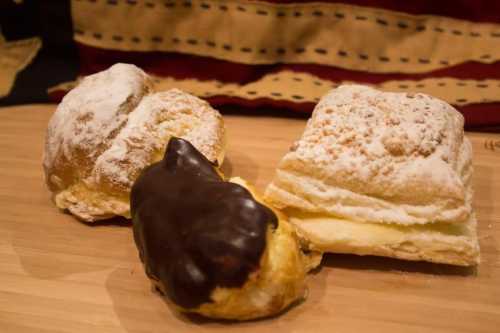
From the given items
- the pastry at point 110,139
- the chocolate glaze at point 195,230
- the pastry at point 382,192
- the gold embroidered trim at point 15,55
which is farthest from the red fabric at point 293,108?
the chocolate glaze at point 195,230

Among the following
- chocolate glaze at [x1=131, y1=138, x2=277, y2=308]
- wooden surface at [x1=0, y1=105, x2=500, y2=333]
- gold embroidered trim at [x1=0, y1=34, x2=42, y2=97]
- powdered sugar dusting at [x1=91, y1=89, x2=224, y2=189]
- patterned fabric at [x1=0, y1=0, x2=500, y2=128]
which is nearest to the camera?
chocolate glaze at [x1=131, y1=138, x2=277, y2=308]

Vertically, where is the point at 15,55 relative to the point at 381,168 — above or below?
below


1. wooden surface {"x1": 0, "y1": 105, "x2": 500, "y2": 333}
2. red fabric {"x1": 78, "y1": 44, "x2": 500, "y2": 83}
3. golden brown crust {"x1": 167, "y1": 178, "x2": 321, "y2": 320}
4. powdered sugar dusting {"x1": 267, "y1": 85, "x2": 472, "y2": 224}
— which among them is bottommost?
wooden surface {"x1": 0, "y1": 105, "x2": 500, "y2": 333}

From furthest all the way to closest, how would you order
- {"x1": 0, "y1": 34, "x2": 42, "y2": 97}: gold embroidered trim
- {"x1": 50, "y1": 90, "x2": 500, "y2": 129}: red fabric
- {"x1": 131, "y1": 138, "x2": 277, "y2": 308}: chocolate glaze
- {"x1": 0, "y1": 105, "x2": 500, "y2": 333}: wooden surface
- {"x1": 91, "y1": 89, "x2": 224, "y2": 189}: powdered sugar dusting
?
1. {"x1": 0, "y1": 34, "x2": 42, "y2": 97}: gold embroidered trim
2. {"x1": 50, "y1": 90, "x2": 500, "y2": 129}: red fabric
3. {"x1": 91, "y1": 89, "x2": 224, "y2": 189}: powdered sugar dusting
4. {"x1": 0, "y1": 105, "x2": 500, "y2": 333}: wooden surface
5. {"x1": 131, "y1": 138, "x2": 277, "y2": 308}: chocolate glaze

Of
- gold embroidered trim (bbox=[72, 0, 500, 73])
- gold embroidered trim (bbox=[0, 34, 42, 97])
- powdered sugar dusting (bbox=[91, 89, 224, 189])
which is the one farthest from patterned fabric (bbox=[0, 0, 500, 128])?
powdered sugar dusting (bbox=[91, 89, 224, 189])

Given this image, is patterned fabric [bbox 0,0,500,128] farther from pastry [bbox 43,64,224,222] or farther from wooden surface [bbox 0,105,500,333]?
wooden surface [bbox 0,105,500,333]

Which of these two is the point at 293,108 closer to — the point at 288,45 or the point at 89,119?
the point at 288,45

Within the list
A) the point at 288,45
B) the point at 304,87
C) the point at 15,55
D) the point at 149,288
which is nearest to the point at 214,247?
the point at 149,288
